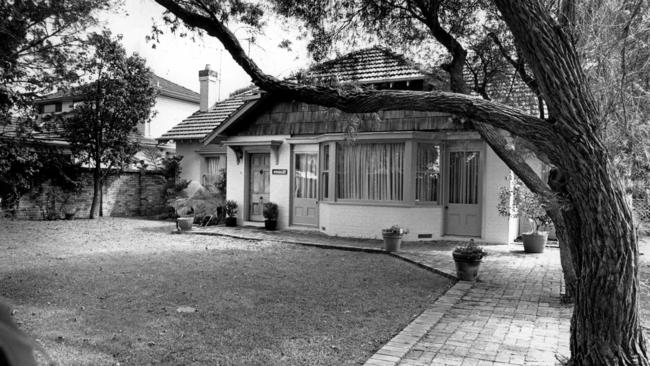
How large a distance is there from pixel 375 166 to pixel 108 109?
35.5 ft

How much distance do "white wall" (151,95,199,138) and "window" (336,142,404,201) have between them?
51.4 feet

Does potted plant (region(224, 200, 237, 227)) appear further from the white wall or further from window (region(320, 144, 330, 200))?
the white wall

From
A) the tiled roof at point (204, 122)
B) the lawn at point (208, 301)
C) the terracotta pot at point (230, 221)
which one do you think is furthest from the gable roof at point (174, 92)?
the lawn at point (208, 301)

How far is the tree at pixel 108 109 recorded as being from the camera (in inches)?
698

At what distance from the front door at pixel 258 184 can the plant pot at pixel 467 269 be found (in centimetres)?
993

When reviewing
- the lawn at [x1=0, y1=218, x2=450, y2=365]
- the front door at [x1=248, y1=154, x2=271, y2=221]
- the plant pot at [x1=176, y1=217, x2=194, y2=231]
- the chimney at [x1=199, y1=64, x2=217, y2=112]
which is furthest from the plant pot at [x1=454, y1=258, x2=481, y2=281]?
the chimney at [x1=199, y1=64, x2=217, y2=112]

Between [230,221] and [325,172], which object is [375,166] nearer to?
[325,172]

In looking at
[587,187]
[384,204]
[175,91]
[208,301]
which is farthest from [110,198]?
[587,187]

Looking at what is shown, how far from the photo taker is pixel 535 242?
11.6 meters

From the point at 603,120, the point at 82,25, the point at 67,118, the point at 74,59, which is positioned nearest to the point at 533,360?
the point at 603,120

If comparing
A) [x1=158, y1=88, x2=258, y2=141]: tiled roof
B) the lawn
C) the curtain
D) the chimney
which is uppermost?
the chimney

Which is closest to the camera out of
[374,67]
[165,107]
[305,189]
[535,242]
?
[535,242]

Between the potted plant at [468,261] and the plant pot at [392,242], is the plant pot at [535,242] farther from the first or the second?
A: the potted plant at [468,261]

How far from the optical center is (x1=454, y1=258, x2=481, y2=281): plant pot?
26.6 feet
